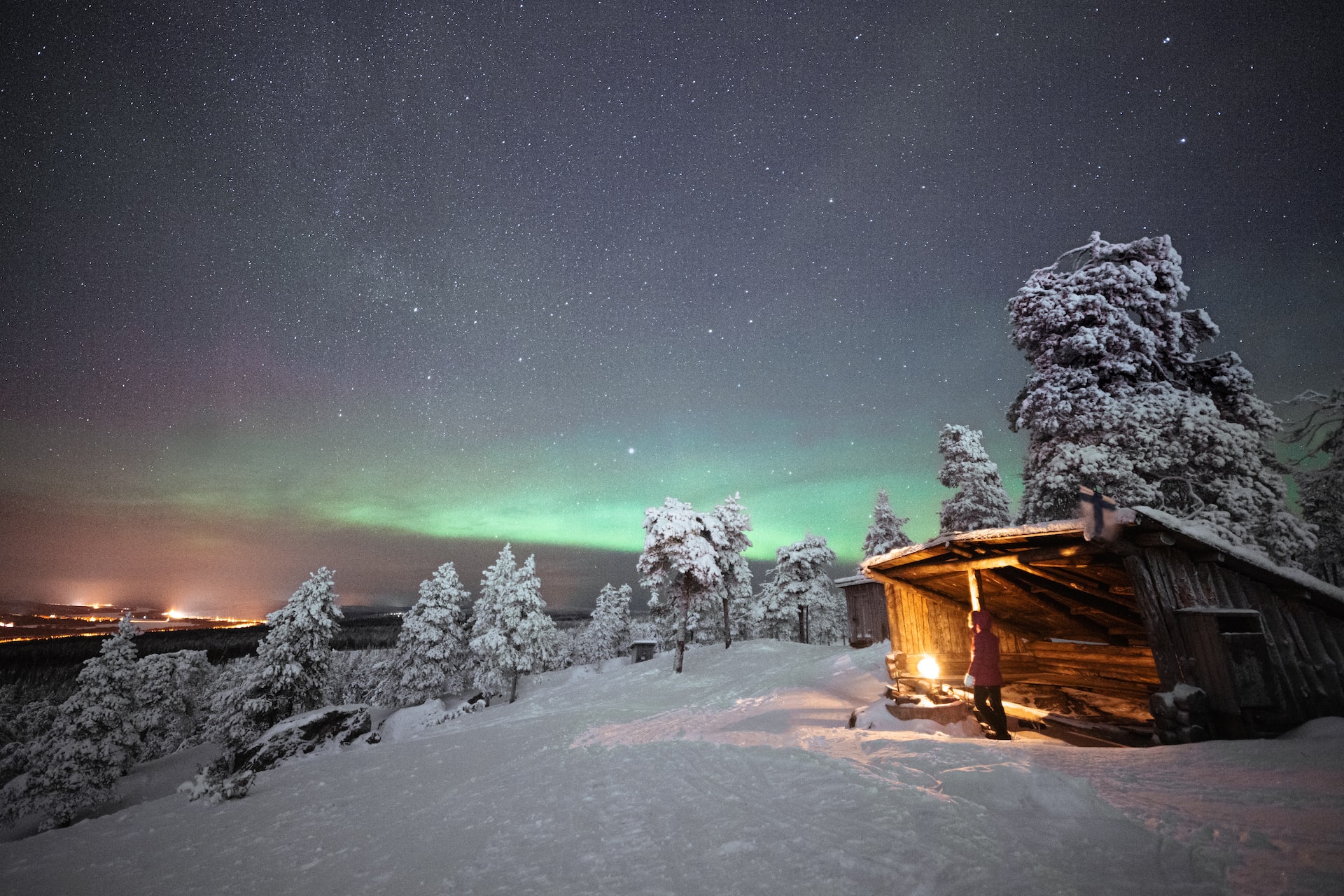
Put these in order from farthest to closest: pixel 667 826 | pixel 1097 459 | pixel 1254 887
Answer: pixel 1097 459 → pixel 667 826 → pixel 1254 887

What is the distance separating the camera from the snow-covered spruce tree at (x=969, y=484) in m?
25.1

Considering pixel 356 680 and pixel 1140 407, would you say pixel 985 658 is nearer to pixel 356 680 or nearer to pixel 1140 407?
pixel 1140 407

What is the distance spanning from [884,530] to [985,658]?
93.3 ft

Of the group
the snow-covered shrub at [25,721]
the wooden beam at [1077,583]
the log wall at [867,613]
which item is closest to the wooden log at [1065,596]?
the wooden beam at [1077,583]

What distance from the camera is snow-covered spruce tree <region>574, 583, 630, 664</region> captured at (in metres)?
57.3

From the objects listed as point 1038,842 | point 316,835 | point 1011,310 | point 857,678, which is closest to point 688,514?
point 857,678

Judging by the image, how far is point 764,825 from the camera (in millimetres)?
4848

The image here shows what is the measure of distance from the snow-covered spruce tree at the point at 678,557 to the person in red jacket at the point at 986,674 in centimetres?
1786

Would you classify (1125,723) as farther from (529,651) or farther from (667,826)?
(529,651)

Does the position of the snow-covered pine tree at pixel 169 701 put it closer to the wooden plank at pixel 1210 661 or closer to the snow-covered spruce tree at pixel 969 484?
the wooden plank at pixel 1210 661

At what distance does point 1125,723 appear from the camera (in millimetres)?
10305

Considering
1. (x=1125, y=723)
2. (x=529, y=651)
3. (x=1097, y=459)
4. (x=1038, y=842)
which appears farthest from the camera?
(x=529, y=651)

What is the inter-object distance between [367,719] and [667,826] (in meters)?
24.6

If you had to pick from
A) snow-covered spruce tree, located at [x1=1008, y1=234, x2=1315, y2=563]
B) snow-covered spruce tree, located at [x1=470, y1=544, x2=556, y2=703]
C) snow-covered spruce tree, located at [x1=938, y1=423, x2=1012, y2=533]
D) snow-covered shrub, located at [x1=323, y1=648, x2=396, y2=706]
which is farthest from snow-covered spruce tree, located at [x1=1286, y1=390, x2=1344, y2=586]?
snow-covered shrub, located at [x1=323, y1=648, x2=396, y2=706]
